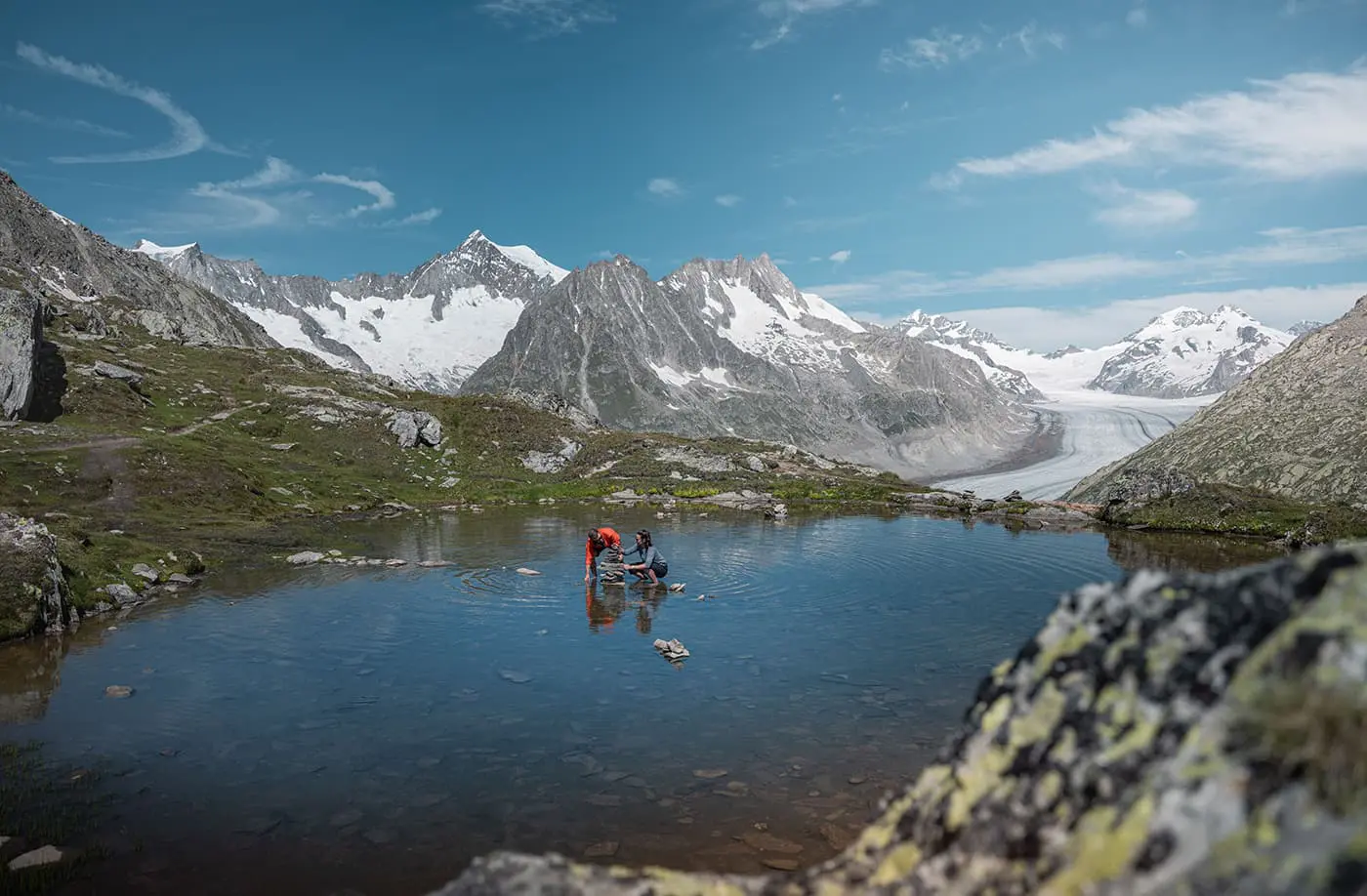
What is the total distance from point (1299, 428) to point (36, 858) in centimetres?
5177

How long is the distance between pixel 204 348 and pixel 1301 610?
157524 mm

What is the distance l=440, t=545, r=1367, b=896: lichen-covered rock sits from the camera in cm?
421

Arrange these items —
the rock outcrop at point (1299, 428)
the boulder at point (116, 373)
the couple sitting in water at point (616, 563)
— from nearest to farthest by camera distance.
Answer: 1. the couple sitting in water at point (616, 563)
2. the rock outcrop at point (1299, 428)
3. the boulder at point (116, 373)

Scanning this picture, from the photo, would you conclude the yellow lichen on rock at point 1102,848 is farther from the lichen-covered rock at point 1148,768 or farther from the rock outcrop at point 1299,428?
the rock outcrop at point 1299,428

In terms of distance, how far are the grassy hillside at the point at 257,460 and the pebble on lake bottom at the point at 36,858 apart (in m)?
18.1

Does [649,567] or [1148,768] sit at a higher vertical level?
[1148,768]

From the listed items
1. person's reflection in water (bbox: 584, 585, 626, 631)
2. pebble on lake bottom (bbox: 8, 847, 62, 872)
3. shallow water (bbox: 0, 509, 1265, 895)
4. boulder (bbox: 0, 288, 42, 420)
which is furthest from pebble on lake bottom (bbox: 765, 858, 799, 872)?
boulder (bbox: 0, 288, 42, 420)

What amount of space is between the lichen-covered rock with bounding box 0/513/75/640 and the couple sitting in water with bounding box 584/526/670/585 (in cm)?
1829

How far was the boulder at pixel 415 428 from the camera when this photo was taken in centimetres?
8938

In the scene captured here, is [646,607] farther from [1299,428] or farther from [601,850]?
[1299,428]

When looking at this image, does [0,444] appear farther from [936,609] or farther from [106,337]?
[106,337]

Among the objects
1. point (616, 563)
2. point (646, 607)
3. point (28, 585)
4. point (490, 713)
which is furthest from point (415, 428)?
point (490, 713)

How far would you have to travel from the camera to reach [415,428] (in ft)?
300

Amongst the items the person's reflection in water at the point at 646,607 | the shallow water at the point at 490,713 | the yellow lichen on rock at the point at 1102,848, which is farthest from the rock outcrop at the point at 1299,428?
the yellow lichen on rock at the point at 1102,848
